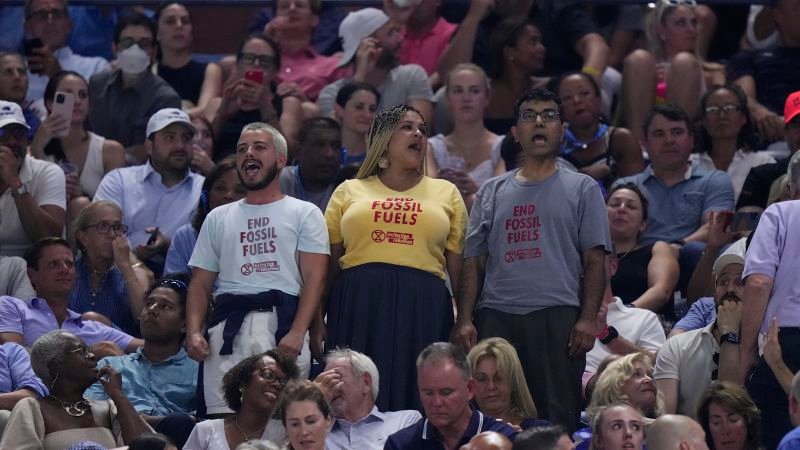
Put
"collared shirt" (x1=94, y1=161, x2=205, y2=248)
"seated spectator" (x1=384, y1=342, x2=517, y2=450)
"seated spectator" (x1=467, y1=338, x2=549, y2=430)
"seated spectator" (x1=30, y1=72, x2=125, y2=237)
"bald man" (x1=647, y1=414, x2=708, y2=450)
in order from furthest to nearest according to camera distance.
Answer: "seated spectator" (x1=30, y1=72, x2=125, y2=237) → "collared shirt" (x1=94, y1=161, x2=205, y2=248) → "seated spectator" (x1=467, y1=338, x2=549, y2=430) → "seated spectator" (x1=384, y1=342, x2=517, y2=450) → "bald man" (x1=647, y1=414, x2=708, y2=450)

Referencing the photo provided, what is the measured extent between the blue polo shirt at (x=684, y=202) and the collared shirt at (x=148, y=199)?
2809 millimetres

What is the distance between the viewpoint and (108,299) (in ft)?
36.3

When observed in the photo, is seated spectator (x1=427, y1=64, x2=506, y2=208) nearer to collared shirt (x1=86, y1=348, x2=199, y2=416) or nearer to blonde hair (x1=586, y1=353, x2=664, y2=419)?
collared shirt (x1=86, y1=348, x2=199, y2=416)

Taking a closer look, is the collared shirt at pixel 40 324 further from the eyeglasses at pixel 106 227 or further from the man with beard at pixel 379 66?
the man with beard at pixel 379 66

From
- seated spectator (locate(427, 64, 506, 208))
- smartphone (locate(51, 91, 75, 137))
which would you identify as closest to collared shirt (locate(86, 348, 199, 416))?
smartphone (locate(51, 91, 75, 137))

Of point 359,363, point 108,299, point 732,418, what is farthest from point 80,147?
point 732,418

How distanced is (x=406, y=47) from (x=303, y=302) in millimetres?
4421

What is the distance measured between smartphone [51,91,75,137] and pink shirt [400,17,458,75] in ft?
8.34

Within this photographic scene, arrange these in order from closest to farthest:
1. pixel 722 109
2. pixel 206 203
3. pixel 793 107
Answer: pixel 793 107, pixel 206 203, pixel 722 109

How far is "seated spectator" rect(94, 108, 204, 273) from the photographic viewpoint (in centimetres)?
1170

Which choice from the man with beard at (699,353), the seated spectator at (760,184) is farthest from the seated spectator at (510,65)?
the man with beard at (699,353)

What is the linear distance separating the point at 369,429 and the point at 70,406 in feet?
5.51

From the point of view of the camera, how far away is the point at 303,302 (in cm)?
921

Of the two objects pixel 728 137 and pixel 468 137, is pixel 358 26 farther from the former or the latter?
pixel 728 137
